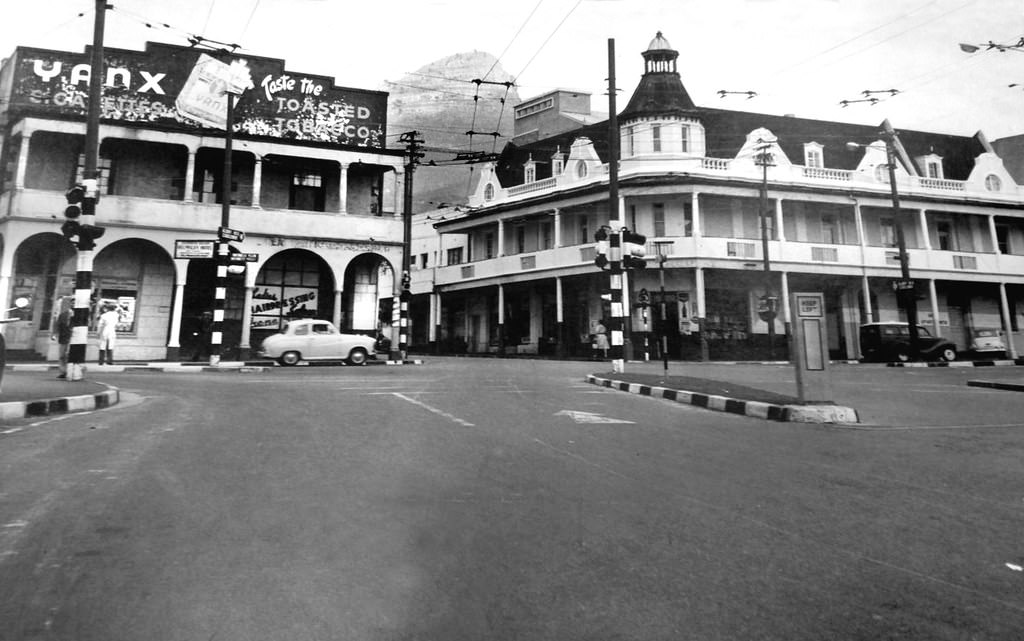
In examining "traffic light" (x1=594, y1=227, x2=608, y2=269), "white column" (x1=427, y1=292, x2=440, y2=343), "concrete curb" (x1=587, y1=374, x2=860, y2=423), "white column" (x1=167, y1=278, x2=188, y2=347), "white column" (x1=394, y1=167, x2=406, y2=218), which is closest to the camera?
"concrete curb" (x1=587, y1=374, x2=860, y2=423)

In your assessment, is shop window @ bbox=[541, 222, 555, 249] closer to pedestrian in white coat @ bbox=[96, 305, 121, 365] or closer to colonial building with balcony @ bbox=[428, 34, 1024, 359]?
colonial building with balcony @ bbox=[428, 34, 1024, 359]

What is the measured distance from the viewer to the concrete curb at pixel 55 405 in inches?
316

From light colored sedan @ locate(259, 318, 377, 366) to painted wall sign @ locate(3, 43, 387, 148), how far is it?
8.29 meters

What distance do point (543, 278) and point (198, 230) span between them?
15.8 m

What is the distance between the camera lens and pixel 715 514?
12.3ft

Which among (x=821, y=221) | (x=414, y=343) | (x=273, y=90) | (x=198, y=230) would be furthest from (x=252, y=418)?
(x=414, y=343)

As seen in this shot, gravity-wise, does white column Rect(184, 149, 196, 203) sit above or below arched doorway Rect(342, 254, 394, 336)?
above

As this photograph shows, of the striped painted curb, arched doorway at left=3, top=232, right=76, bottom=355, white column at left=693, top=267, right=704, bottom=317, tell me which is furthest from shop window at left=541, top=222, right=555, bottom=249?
arched doorway at left=3, top=232, right=76, bottom=355

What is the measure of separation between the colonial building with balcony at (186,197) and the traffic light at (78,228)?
26.0ft

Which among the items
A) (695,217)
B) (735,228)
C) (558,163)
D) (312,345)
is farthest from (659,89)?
(312,345)

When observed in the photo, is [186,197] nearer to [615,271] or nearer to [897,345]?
[615,271]

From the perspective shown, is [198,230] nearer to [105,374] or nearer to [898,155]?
[105,374]

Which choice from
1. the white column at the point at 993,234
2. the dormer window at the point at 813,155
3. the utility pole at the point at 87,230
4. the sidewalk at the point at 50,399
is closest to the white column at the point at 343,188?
the utility pole at the point at 87,230

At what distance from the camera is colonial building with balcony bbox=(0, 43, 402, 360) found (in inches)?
861
